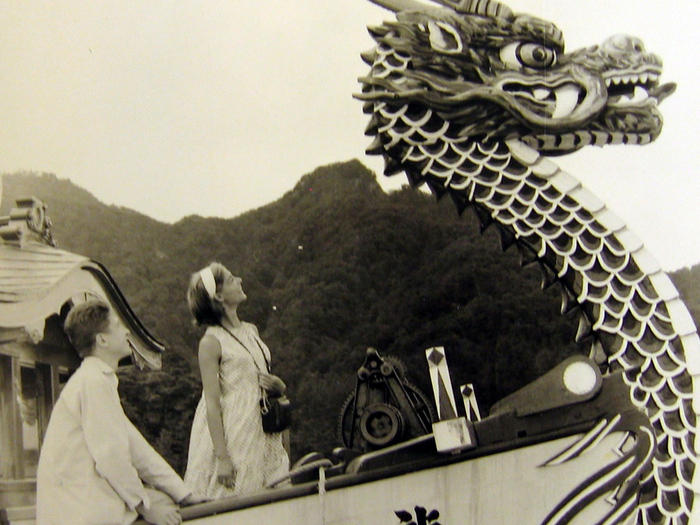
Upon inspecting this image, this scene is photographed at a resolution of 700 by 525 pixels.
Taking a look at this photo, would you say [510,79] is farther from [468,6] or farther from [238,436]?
[238,436]

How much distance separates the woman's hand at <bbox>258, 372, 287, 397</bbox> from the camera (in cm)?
466

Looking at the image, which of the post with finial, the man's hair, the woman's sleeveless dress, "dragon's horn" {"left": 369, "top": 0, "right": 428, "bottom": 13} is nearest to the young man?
the man's hair

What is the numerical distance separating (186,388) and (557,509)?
5.85ft

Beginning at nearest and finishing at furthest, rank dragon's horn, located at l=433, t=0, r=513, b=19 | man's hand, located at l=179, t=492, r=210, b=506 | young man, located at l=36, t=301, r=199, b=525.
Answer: young man, located at l=36, t=301, r=199, b=525 < man's hand, located at l=179, t=492, r=210, b=506 < dragon's horn, located at l=433, t=0, r=513, b=19

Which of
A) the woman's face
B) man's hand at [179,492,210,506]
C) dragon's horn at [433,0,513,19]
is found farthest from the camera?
dragon's horn at [433,0,513,19]

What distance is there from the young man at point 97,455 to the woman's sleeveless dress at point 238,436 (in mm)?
125

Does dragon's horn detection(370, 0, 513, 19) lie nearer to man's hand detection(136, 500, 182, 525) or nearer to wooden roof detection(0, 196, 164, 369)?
wooden roof detection(0, 196, 164, 369)

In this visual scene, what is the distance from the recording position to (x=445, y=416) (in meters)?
4.64

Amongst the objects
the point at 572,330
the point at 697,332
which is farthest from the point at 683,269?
the point at 572,330

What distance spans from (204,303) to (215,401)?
0.46m

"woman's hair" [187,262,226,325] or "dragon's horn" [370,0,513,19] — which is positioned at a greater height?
"dragon's horn" [370,0,513,19]

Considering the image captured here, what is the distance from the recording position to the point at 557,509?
4586mm

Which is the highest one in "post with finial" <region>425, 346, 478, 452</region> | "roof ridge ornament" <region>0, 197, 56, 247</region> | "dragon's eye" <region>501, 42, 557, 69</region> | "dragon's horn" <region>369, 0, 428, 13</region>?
"dragon's horn" <region>369, 0, 428, 13</region>

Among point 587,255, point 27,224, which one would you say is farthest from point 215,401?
point 587,255
